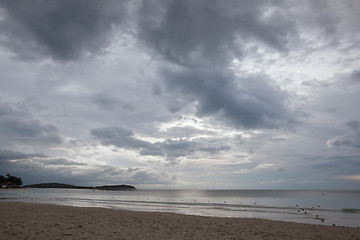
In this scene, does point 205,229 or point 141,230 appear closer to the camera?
point 141,230

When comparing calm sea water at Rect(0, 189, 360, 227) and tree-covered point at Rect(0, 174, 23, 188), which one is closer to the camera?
calm sea water at Rect(0, 189, 360, 227)

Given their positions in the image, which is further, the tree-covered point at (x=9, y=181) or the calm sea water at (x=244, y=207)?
the tree-covered point at (x=9, y=181)

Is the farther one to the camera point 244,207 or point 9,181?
point 9,181

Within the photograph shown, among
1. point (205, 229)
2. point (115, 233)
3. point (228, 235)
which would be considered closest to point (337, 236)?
point (228, 235)

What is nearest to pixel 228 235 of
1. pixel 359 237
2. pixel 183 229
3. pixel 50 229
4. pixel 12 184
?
pixel 183 229

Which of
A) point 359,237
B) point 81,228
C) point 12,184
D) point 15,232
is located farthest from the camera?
point 12,184

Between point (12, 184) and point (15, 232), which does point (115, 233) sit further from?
point (12, 184)

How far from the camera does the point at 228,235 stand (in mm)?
14383

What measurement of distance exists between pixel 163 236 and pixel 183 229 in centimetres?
292

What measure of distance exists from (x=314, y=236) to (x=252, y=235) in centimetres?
416

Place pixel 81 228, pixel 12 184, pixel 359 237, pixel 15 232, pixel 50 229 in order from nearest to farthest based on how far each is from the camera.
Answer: pixel 15 232
pixel 50 229
pixel 81 228
pixel 359 237
pixel 12 184

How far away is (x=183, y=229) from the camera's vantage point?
16.1 meters

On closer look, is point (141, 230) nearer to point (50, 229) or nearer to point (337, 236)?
point (50, 229)

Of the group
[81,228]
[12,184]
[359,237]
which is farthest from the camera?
[12,184]
